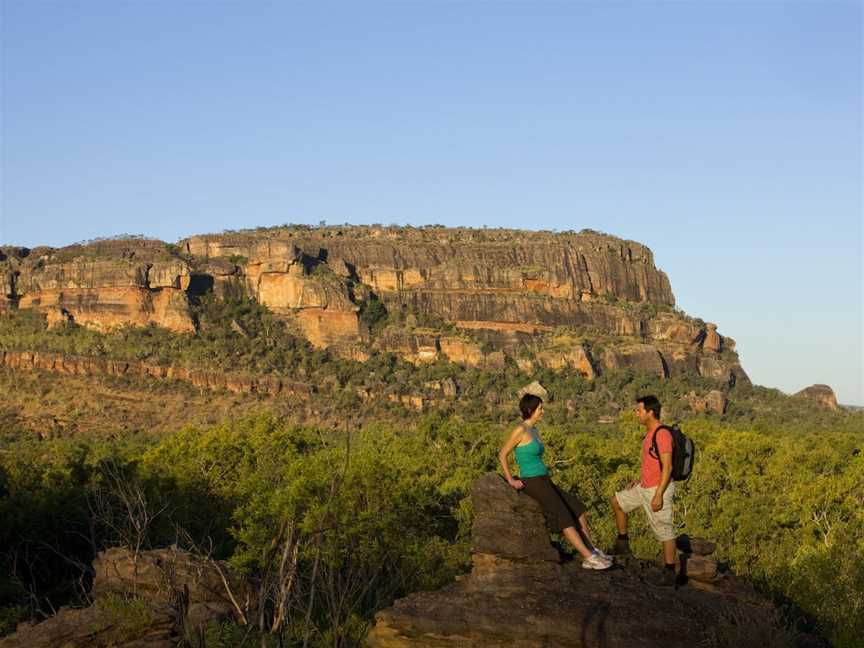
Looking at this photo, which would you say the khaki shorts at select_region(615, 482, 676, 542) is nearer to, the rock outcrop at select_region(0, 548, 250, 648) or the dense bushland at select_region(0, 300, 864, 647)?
the dense bushland at select_region(0, 300, 864, 647)

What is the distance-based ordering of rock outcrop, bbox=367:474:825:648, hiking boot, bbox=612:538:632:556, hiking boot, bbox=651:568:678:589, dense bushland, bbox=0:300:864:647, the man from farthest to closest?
dense bushland, bbox=0:300:864:647, hiking boot, bbox=612:538:632:556, the man, hiking boot, bbox=651:568:678:589, rock outcrop, bbox=367:474:825:648

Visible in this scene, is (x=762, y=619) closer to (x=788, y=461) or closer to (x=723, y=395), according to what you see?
(x=788, y=461)

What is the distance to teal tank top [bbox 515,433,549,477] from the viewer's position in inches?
557

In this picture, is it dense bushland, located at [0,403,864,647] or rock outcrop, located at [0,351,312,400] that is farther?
rock outcrop, located at [0,351,312,400]

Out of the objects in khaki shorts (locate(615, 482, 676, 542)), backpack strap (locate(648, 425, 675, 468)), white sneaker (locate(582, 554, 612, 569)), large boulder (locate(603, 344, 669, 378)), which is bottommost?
white sneaker (locate(582, 554, 612, 569))

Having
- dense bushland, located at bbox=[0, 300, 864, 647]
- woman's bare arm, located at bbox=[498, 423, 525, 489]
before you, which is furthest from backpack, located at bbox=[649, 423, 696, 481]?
dense bushland, located at bbox=[0, 300, 864, 647]

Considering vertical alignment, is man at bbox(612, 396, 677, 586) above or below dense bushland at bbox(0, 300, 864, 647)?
above

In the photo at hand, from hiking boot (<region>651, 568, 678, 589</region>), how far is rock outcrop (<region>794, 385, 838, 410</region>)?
121 m

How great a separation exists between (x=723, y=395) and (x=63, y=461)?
271 feet

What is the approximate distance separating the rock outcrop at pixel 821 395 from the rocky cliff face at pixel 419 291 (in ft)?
27.3

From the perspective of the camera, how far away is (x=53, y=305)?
126 meters

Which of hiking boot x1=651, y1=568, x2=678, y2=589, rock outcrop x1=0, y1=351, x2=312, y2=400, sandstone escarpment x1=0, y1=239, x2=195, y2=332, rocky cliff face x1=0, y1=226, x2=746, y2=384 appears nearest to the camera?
hiking boot x1=651, y1=568, x2=678, y2=589

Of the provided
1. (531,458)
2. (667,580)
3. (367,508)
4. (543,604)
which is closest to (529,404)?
(531,458)

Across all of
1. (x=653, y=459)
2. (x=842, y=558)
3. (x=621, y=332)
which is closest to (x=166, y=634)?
(x=653, y=459)
